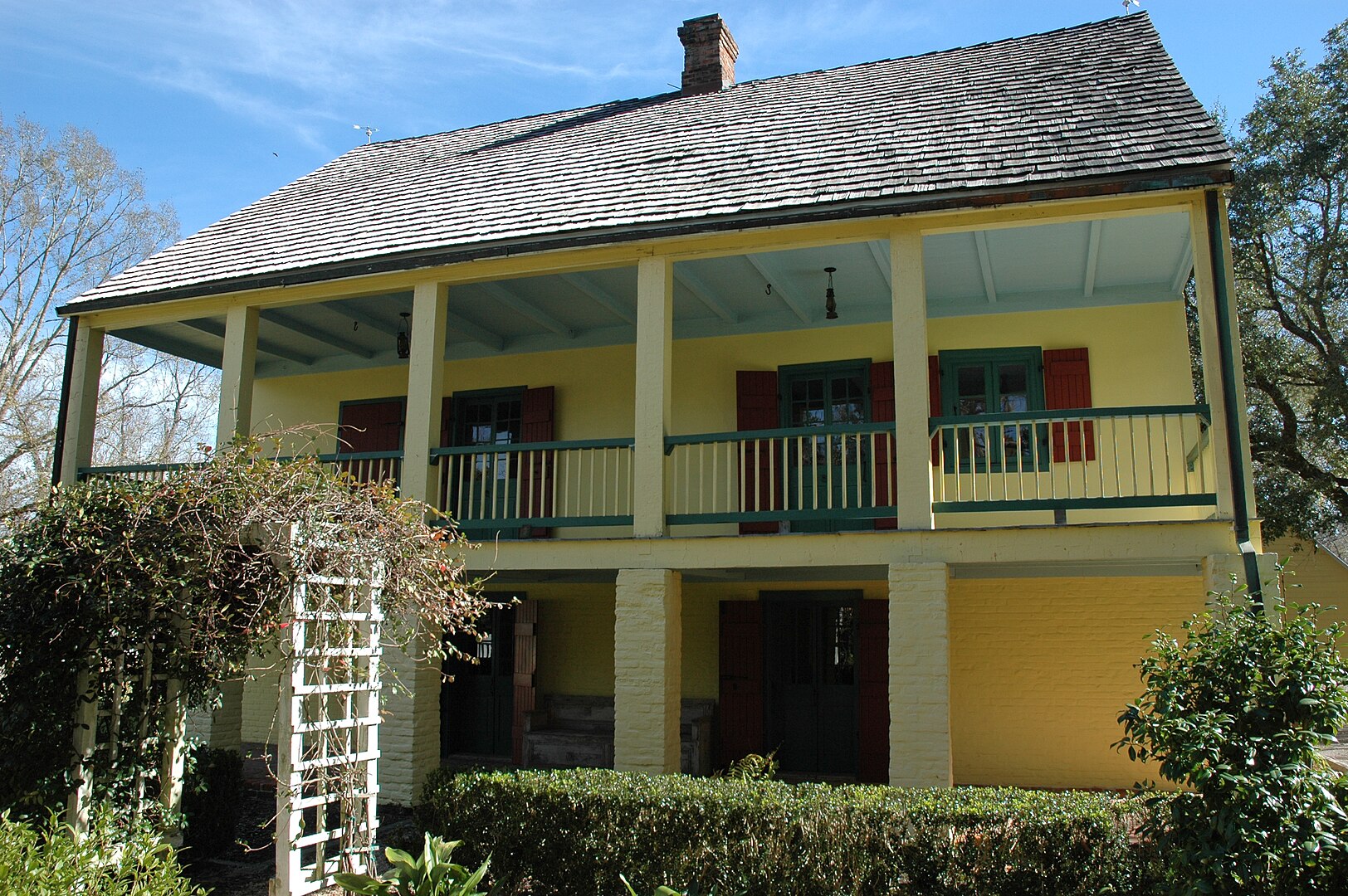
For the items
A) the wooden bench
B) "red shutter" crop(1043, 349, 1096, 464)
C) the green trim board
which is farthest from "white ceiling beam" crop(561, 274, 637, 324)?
A: "red shutter" crop(1043, 349, 1096, 464)

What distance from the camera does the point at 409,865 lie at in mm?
5773

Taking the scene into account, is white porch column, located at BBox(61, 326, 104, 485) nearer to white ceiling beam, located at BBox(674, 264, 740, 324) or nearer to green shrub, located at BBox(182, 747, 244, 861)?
green shrub, located at BBox(182, 747, 244, 861)

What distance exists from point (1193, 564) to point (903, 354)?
2.98 m

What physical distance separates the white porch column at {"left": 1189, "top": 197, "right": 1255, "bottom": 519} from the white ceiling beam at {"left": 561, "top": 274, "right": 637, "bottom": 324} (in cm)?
562

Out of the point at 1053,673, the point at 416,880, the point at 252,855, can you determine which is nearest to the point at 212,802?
the point at 252,855

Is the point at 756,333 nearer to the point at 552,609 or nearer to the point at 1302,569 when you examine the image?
the point at 552,609

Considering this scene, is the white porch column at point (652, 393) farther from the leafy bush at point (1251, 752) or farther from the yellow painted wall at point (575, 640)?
the leafy bush at point (1251, 752)

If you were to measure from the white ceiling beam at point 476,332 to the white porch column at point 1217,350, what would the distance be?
7.79 metres

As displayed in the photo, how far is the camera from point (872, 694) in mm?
11109

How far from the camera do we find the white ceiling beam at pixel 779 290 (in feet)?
32.9

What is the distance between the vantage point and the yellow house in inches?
331

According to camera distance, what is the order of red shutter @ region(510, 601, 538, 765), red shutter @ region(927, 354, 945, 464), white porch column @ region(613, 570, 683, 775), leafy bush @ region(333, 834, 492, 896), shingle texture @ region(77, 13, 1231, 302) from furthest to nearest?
1. red shutter @ region(510, 601, 538, 765)
2. red shutter @ region(927, 354, 945, 464)
3. shingle texture @ region(77, 13, 1231, 302)
4. white porch column @ region(613, 570, 683, 775)
5. leafy bush @ region(333, 834, 492, 896)

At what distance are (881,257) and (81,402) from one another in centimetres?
868

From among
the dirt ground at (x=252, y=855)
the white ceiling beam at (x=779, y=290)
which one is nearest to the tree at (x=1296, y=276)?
the white ceiling beam at (x=779, y=290)
